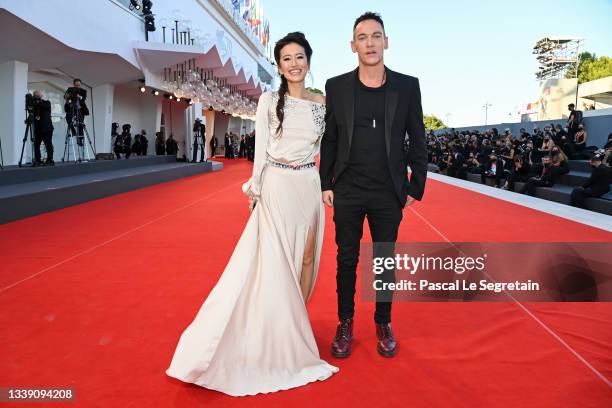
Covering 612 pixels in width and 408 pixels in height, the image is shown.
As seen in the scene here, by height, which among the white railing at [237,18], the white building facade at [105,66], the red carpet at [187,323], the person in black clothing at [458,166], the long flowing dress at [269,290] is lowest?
the red carpet at [187,323]

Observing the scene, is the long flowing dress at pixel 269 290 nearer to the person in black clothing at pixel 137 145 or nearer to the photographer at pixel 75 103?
the photographer at pixel 75 103

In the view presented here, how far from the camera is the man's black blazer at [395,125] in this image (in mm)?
2508

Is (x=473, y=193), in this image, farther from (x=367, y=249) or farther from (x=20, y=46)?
(x=20, y=46)

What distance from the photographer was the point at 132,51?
52.5ft

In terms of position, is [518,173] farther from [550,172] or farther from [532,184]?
[550,172]

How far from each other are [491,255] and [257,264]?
358cm

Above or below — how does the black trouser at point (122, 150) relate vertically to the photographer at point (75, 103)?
below

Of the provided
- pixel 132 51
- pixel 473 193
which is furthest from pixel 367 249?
pixel 132 51

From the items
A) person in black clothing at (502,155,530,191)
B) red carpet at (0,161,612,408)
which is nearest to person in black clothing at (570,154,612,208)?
person in black clothing at (502,155,530,191)

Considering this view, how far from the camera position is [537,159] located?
41.6ft

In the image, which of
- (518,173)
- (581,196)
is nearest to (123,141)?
(518,173)

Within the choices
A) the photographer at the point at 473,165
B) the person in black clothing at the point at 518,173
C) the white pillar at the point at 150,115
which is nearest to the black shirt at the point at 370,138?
the person in black clothing at the point at 518,173

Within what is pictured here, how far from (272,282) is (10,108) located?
11204mm

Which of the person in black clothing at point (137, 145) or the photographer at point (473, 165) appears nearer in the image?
the photographer at point (473, 165)
